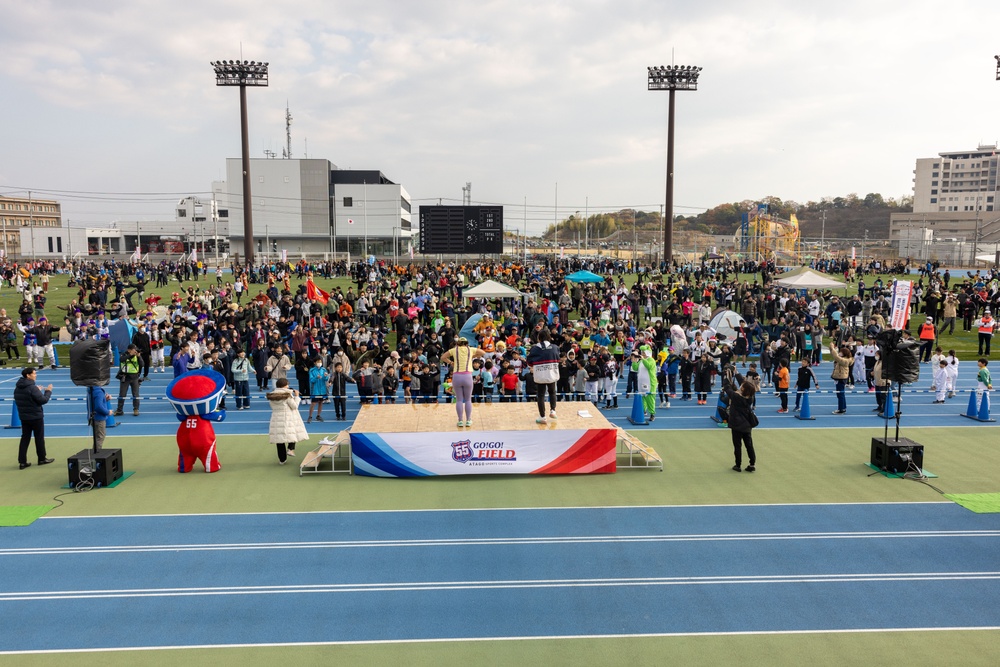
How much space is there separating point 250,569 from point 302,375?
899 cm

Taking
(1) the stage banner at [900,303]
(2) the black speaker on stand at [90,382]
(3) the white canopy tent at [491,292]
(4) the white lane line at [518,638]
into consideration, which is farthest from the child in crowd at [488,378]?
(1) the stage banner at [900,303]

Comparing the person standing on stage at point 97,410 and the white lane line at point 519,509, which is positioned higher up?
the person standing on stage at point 97,410

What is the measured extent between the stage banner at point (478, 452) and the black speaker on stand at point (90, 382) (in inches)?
155

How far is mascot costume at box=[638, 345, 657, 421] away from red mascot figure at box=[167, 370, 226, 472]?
8972mm

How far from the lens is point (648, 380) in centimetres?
1630

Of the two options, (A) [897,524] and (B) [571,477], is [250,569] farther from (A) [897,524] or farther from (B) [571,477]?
(A) [897,524]

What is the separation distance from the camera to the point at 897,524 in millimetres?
10078

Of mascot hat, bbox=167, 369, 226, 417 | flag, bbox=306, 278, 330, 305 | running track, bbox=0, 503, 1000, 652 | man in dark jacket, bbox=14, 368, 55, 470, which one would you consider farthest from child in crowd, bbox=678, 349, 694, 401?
man in dark jacket, bbox=14, 368, 55, 470

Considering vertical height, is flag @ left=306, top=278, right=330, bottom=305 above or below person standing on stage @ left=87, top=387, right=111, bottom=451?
above

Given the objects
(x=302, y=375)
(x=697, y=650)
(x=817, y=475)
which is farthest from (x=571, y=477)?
(x=302, y=375)

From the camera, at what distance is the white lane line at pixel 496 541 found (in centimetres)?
919

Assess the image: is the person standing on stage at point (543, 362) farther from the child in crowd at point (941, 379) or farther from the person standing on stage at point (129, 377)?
the child in crowd at point (941, 379)

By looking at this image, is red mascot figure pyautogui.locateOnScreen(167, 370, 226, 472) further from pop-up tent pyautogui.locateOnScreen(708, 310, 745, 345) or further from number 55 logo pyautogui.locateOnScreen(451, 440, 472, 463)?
pop-up tent pyautogui.locateOnScreen(708, 310, 745, 345)

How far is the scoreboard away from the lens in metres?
45.5
